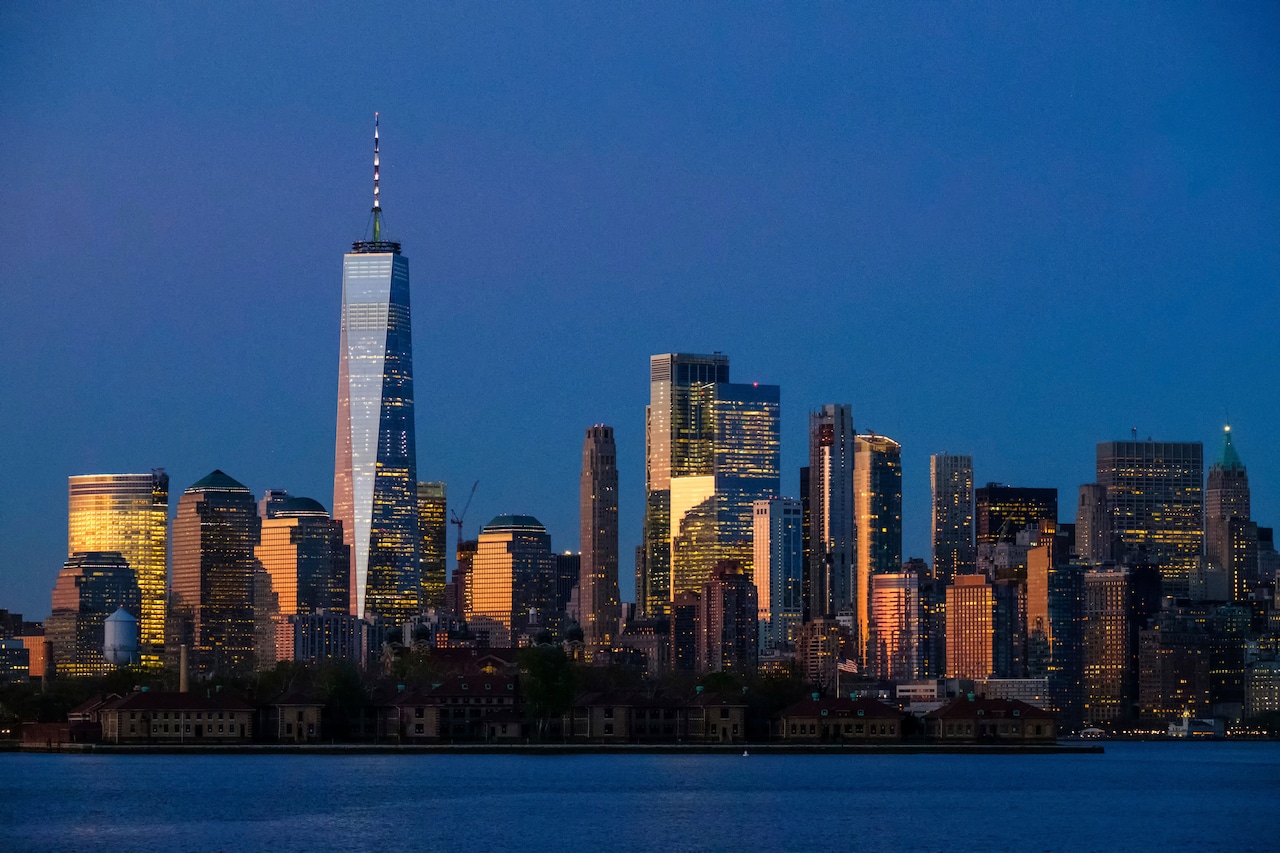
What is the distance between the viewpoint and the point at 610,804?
103m

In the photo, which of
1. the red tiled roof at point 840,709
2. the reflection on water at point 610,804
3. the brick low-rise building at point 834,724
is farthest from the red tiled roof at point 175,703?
the red tiled roof at point 840,709

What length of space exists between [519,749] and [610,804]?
166ft

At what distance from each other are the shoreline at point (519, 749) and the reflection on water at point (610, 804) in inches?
166

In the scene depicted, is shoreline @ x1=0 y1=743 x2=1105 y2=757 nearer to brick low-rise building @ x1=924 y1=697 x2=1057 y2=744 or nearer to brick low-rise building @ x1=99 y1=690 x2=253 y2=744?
brick low-rise building @ x1=99 y1=690 x2=253 y2=744

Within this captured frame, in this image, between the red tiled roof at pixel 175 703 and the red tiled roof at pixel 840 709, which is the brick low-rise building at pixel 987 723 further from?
the red tiled roof at pixel 175 703

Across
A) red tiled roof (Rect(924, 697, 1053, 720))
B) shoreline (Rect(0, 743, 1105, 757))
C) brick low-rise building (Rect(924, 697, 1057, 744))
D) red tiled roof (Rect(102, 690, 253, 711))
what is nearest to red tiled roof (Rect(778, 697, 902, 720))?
brick low-rise building (Rect(924, 697, 1057, 744))

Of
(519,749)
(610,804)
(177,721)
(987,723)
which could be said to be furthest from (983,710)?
(610,804)

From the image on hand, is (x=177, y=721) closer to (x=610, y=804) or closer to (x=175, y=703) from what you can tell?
(x=175, y=703)

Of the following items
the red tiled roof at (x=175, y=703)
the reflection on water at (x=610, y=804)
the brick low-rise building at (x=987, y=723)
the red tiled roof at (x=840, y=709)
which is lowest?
the reflection on water at (x=610, y=804)

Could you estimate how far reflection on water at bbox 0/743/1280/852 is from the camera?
88000 mm

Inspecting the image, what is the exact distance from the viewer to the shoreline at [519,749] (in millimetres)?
150125

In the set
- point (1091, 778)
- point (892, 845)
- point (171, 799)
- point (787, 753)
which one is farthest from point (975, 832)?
point (787, 753)

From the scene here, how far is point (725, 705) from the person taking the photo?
161 meters

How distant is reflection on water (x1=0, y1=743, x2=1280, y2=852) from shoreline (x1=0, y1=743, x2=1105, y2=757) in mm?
4220
